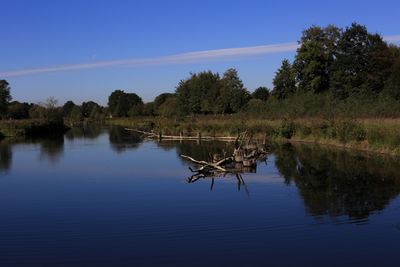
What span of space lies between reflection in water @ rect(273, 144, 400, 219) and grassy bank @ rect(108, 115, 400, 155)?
1.88 metres

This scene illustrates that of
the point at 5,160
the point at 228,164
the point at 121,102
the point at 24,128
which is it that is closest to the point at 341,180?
the point at 228,164

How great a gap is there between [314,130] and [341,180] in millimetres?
20469

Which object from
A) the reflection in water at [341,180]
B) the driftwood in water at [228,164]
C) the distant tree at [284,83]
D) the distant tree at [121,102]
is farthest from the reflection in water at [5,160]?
the distant tree at [121,102]

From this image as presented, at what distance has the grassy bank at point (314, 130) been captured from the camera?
29.9 meters

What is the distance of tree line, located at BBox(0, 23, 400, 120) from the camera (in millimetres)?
50844

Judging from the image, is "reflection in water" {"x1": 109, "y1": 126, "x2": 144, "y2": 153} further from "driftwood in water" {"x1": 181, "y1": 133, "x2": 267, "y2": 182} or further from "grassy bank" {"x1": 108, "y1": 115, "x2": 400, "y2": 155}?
"driftwood in water" {"x1": 181, "y1": 133, "x2": 267, "y2": 182}

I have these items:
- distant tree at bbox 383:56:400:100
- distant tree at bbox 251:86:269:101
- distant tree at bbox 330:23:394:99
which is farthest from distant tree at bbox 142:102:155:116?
distant tree at bbox 383:56:400:100

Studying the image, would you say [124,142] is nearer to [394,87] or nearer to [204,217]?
[394,87]

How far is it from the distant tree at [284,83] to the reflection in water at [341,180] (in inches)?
1756

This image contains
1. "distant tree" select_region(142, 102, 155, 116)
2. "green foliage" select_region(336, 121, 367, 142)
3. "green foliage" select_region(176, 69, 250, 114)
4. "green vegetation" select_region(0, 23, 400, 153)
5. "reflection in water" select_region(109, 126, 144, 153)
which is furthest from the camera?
"distant tree" select_region(142, 102, 155, 116)

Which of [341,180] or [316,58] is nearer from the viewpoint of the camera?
[341,180]

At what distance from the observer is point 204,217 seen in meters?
14.4

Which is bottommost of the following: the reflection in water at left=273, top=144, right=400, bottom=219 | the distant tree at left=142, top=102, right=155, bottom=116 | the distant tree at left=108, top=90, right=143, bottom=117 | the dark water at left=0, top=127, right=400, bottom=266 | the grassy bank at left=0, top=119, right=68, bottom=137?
the dark water at left=0, top=127, right=400, bottom=266

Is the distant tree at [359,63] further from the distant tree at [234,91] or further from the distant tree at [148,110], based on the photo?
the distant tree at [148,110]
